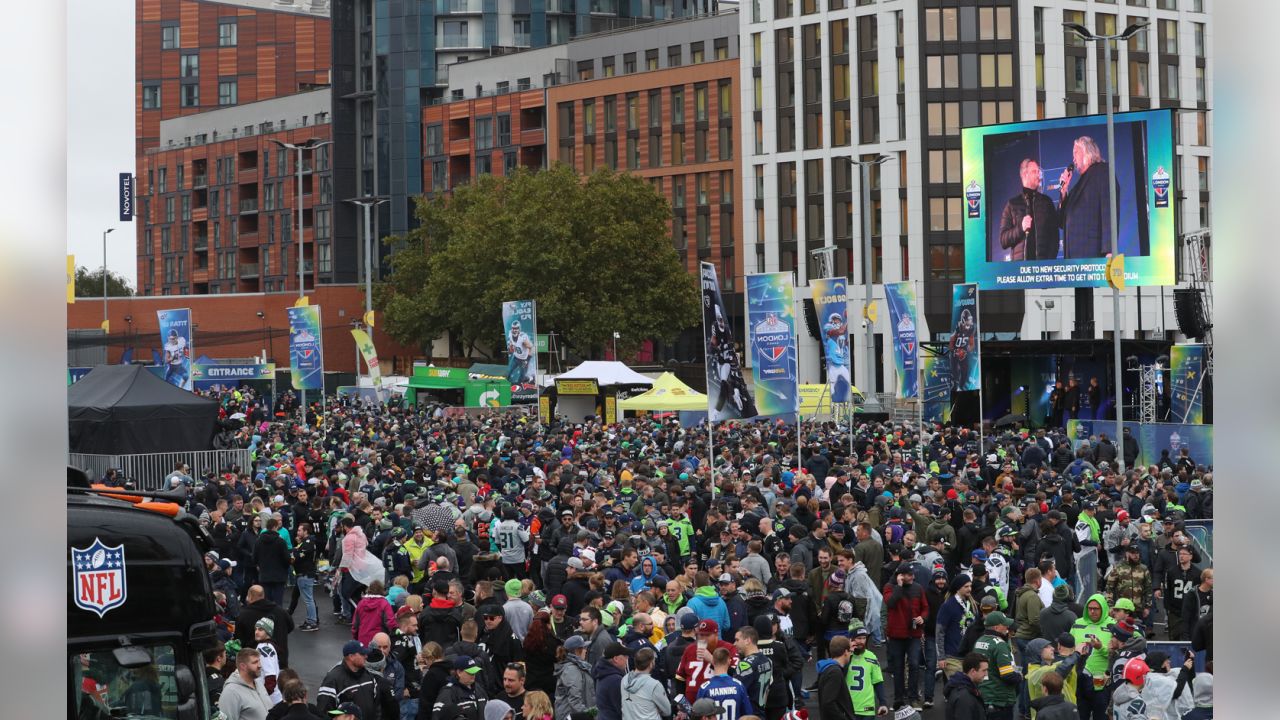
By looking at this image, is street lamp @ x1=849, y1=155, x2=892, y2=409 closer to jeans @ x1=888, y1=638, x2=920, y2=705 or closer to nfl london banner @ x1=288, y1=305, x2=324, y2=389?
nfl london banner @ x1=288, y1=305, x2=324, y2=389

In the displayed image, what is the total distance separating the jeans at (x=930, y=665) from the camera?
47.9ft

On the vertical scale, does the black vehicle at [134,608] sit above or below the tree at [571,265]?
below

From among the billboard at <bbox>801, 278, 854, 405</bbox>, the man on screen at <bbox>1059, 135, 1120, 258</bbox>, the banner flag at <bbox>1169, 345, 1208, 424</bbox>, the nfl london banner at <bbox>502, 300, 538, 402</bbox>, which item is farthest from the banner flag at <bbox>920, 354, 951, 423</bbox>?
the billboard at <bbox>801, 278, 854, 405</bbox>

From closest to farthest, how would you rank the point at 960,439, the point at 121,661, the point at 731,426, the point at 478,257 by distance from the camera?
the point at 121,661 → the point at 960,439 → the point at 731,426 → the point at 478,257

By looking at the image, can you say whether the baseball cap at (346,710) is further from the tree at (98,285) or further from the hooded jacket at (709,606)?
the tree at (98,285)

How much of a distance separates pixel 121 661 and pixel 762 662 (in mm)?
5250

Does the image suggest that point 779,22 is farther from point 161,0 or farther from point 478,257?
point 161,0

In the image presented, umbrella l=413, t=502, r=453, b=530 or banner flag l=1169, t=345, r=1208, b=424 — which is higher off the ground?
banner flag l=1169, t=345, r=1208, b=424

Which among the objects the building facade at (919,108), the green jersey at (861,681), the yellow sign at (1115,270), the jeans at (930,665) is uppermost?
the building facade at (919,108)

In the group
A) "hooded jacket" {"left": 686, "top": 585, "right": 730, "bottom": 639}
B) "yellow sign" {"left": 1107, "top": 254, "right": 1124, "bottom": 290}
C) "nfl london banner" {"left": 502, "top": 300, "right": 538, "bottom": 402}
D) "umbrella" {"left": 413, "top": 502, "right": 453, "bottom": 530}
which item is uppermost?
"yellow sign" {"left": 1107, "top": 254, "right": 1124, "bottom": 290}

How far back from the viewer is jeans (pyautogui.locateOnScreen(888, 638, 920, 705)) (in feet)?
46.6

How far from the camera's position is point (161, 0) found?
446 ft

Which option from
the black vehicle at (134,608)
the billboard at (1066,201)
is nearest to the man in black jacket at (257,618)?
the black vehicle at (134,608)
